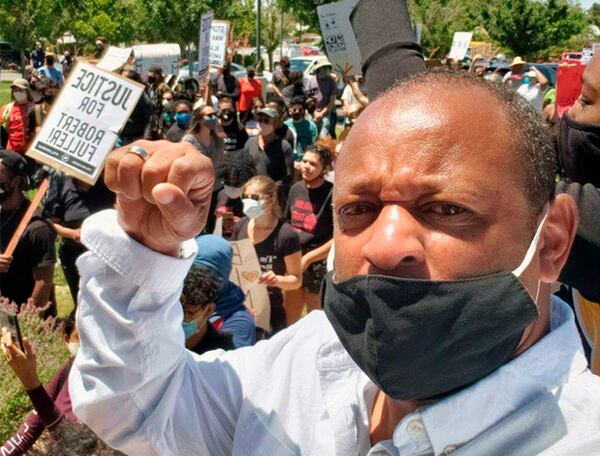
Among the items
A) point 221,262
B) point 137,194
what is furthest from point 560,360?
point 221,262

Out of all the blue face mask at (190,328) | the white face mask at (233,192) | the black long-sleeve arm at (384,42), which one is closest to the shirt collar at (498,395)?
the black long-sleeve arm at (384,42)

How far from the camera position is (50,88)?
1056cm

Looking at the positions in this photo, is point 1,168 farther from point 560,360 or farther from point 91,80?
point 560,360

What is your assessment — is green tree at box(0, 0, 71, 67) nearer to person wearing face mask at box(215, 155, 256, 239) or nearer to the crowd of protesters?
the crowd of protesters

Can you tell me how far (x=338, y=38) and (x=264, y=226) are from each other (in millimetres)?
4903

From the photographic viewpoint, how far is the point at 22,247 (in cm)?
504

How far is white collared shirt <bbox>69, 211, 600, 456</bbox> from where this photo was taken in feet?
3.82

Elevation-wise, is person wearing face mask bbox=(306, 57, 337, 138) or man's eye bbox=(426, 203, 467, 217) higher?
man's eye bbox=(426, 203, 467, 217)

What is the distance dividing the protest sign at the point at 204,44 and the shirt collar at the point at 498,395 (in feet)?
32.7

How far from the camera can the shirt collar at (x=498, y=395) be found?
1.14 metres

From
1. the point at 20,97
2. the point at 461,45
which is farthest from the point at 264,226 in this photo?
the point at 461,45

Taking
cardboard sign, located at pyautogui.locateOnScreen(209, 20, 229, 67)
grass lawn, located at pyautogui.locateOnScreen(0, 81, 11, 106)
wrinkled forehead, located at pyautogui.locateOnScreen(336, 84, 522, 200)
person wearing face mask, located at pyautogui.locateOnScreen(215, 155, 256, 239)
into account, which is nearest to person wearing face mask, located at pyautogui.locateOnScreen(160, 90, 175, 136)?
cardboard sign, located at pyautogui.locateOnScreen(209, 20, 229, 67)

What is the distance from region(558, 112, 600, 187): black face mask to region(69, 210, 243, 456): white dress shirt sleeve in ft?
3.81

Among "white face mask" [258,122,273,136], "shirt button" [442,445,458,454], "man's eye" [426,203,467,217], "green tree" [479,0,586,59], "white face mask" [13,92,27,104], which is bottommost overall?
"green tree" [479,0,586,59]
